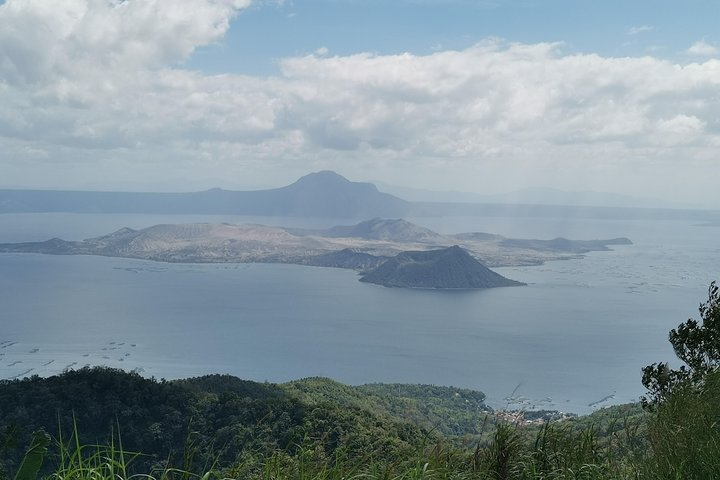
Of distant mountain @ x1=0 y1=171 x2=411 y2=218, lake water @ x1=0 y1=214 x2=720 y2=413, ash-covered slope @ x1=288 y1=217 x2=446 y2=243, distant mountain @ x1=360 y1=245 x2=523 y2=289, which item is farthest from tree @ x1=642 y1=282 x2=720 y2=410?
distant mountain @ x1=0 y1=171 x2=411 y2=218

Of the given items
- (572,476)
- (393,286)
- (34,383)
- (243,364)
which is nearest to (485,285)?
(393,286)

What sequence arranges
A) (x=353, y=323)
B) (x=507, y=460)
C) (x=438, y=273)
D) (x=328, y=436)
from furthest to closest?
(x=438, y=273)
(x=353, y=323)
(x=328, y=436)
(x=507, y=460)

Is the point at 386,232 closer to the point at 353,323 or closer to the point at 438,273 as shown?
the point at 438,273

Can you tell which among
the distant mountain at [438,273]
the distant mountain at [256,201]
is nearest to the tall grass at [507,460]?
the distant mountain at [438,273]

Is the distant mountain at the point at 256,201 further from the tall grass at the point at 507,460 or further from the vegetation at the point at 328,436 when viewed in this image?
the tall grass at the point at 507,460

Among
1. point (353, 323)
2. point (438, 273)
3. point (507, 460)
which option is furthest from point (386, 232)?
point (507, 460)

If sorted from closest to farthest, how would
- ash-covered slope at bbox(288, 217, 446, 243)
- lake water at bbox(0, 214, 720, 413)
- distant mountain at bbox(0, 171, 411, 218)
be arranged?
1. lake water at bbox(0, 214, 720, 413)
2. ash-covered slope at bbox(288, 217, 446, 243)
3. distant mountain at bbox(0, 171, 411, 218)

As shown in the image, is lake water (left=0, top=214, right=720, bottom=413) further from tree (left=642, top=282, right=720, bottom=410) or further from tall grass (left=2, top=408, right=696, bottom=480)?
tall grass (left=2, top=408, right=696, bottom=480)
